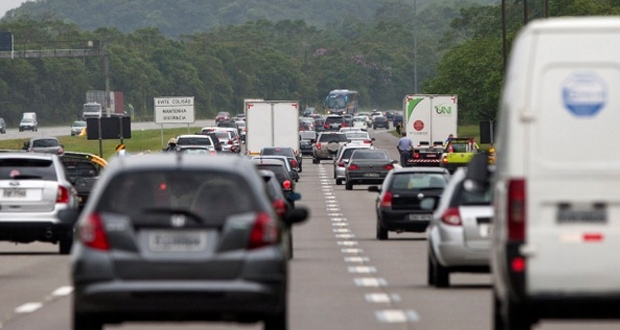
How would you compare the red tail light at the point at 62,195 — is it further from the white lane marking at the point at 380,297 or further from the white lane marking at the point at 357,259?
the white lane marking at the point at 380,297

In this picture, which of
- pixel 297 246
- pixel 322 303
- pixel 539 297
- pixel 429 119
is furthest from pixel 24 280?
pixel 429 119

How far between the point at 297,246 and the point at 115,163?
1772cm

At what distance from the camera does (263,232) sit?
12.3 meters

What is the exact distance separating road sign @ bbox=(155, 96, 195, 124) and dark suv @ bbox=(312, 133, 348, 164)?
310 inches

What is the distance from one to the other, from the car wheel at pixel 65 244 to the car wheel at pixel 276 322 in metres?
14.9

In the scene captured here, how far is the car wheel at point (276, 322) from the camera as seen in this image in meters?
12.6

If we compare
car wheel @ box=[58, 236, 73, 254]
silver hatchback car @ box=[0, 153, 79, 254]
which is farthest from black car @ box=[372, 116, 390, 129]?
silver hatchback car @ box=[0, 153, 79, 254]

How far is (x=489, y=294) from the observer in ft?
63.0

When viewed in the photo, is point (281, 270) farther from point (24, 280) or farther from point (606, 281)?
point (24, 280)

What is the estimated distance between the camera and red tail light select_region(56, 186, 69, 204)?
88.4 feet

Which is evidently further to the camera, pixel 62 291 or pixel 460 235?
pixel 62 291

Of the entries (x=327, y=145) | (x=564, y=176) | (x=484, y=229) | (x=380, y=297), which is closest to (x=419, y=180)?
(x=484, y=229)

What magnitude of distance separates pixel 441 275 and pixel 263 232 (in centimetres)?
803

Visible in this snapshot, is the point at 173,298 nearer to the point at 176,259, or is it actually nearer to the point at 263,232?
the point at 176,259
